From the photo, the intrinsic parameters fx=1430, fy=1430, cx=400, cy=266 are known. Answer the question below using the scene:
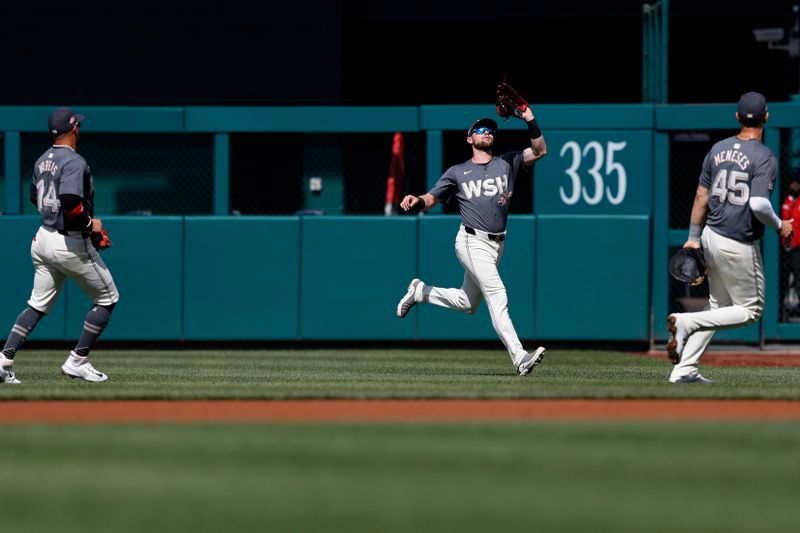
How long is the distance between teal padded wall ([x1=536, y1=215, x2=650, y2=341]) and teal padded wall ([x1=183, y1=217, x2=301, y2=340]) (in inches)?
106

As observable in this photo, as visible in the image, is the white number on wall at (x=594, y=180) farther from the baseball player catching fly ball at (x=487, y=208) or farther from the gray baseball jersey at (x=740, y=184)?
the gray baseball jersey at (x=740, y=184)

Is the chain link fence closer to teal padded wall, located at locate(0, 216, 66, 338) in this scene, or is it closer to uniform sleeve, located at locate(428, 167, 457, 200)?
uniform sleeve, located at locate(428, 167, 457, 200)

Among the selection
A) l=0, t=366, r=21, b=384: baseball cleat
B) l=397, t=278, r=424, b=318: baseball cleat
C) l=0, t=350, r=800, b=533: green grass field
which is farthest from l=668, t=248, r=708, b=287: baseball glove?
l=0, t=366, r=21, b=384: baseball cleat

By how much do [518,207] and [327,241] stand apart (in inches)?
220

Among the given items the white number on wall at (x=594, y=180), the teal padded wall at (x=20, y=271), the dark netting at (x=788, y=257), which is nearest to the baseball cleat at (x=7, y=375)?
the teal padded wall at (x=20, y=271)

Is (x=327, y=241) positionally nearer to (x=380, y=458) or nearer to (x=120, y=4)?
(x=120, y=4)

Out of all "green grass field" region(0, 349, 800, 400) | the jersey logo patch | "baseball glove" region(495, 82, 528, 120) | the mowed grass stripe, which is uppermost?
"baseball glove" region(495, 82, 528, 120)

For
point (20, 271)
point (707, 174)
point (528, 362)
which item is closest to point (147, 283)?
point (20, 271)

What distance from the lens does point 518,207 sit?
67.1ft

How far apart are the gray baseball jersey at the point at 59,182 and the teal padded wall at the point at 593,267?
6.27 m

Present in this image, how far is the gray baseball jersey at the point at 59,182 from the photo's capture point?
10125 mm

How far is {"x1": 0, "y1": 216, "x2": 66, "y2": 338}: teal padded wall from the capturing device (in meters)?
15.3

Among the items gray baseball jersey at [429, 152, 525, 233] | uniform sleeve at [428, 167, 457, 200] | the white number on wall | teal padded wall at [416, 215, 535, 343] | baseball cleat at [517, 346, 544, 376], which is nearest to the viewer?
baseball cleat at [517, 346, 544, 376]

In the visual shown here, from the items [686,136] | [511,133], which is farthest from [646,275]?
[511,133]
